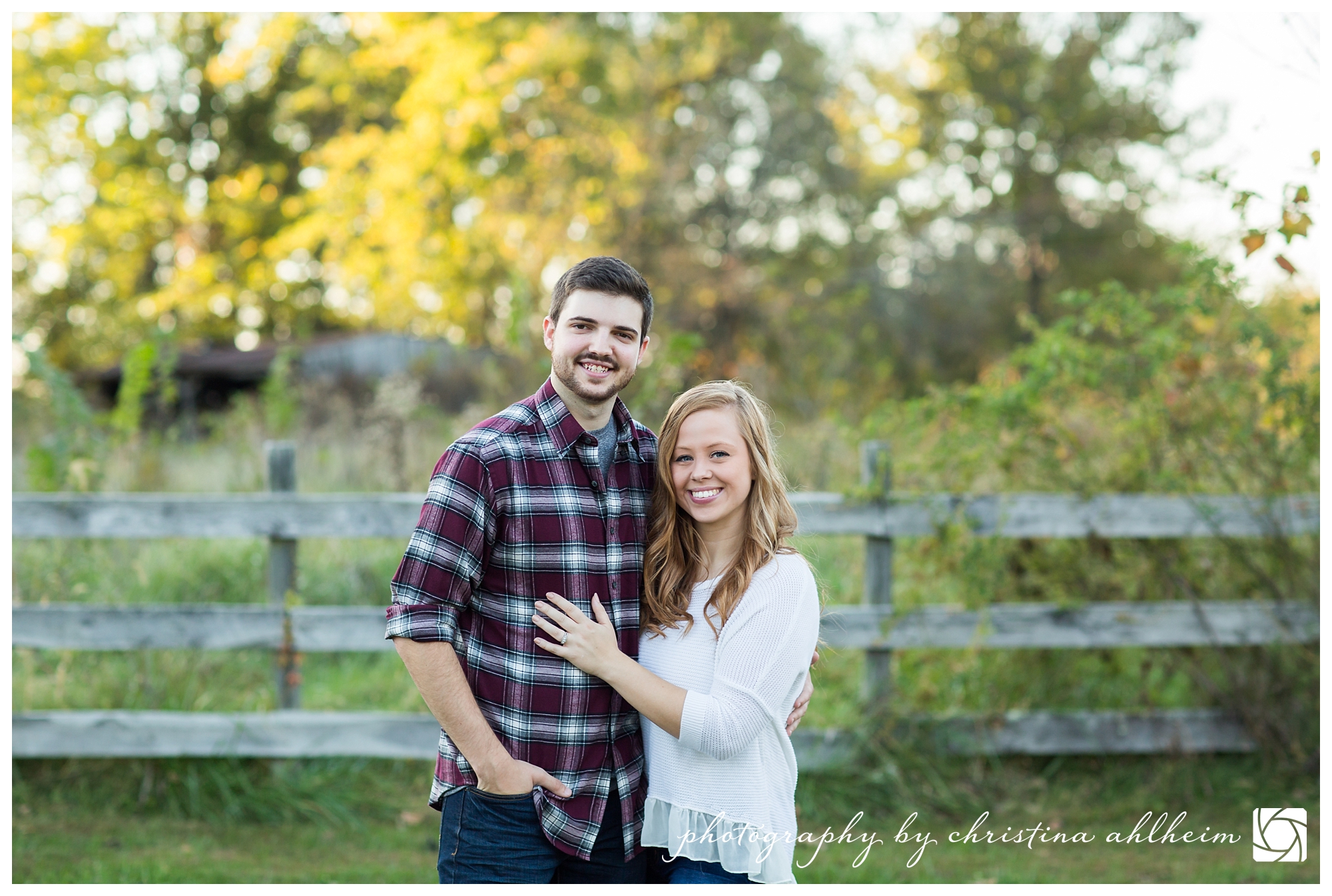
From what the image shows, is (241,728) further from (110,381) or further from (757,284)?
(110,381)

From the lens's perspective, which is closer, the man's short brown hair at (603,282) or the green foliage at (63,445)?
the man's short brown hair at (603,282)

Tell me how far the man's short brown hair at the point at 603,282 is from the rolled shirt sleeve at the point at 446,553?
0.44 metres

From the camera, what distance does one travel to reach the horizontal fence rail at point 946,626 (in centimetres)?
436

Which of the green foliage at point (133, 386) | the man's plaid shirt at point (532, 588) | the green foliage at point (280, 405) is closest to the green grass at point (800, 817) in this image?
the man's plaid shirt at point (532, 588)

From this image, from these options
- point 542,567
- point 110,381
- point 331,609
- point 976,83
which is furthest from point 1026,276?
point 110,381

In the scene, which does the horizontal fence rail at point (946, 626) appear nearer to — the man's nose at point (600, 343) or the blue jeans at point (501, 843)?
the blue jeans at point (501, 843)

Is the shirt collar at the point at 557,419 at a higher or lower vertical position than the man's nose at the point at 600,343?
lower

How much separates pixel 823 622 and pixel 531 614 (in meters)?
2.64

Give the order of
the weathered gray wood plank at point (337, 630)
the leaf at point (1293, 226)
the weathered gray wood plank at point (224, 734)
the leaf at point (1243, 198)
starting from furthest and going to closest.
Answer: the weathered gray wood plank at point (337, 630) < the weathered gray wood plank at point (224, 734) < the leaf at point (1243, 198) < the leaf at point (1293, 226)

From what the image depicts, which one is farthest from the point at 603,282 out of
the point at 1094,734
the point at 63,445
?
the point at 63,445

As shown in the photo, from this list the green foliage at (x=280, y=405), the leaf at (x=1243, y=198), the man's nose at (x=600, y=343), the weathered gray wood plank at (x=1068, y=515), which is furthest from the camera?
the green foliage at (x=280, y=405)

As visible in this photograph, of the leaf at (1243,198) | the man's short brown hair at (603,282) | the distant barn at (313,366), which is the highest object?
the distant barn at (313,366)

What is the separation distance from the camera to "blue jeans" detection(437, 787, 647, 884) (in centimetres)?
220

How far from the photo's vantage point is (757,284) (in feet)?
57.8
